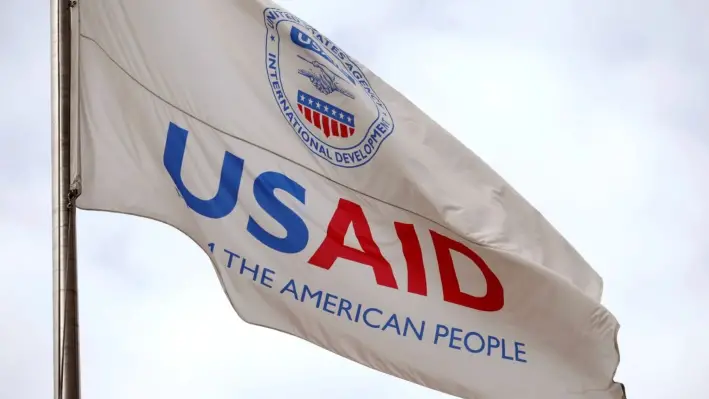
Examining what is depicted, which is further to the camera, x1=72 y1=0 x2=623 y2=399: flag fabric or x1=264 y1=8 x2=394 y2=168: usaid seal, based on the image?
x1=264 y1=8 x2=394 y2=168: usaid seal

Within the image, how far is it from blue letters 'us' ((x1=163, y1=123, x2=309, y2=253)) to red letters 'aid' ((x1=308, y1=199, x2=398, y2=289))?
8.1 inches

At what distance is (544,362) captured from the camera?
9000 millimetres

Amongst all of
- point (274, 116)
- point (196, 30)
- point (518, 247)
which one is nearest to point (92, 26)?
point (196, 30)

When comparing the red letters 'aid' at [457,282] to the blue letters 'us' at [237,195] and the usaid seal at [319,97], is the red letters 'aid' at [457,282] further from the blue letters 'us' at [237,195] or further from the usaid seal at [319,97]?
the blue letters 'us' at [237,195]

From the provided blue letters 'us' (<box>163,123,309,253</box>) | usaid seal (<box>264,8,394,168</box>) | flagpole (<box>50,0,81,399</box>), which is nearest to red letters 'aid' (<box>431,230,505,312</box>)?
usaid seal (<box>264,8,394,168</box>)

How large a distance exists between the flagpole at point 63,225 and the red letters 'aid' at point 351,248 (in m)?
1.98

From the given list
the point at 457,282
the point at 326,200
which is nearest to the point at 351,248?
the point at 326,200

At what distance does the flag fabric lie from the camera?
26.1 ft

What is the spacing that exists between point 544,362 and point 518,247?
1033 mm

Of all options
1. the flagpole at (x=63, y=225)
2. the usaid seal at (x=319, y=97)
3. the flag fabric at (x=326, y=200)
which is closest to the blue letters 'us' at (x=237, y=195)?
the flag fabric at (x=326, y=200)

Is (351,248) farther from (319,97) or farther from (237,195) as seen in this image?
(319,97)

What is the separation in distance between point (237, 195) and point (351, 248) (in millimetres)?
991

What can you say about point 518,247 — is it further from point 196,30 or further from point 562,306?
point 196,30

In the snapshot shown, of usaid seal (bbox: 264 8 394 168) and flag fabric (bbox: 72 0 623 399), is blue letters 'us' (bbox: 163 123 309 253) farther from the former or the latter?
usaid seal (bbox: 264 8 394 168)
